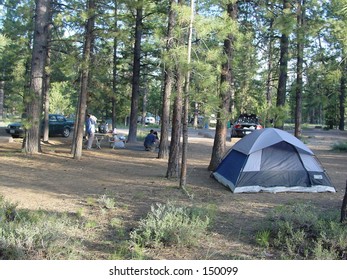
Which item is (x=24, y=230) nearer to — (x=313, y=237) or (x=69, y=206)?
(x=69, y=206)

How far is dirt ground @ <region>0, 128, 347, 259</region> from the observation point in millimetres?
5410

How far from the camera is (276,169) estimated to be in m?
9.41

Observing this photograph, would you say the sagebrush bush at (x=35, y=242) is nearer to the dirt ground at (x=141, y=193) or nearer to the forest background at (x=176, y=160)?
the forest background at (x=176, y=160)

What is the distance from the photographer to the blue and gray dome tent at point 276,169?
9.23 meters

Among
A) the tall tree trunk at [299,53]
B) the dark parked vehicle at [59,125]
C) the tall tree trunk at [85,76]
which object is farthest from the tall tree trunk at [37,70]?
the dark parked vehicle at [59,125]

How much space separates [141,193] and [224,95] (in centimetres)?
383

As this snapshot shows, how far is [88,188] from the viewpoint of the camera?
9047mm

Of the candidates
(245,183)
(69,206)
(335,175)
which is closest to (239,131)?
(335,175)

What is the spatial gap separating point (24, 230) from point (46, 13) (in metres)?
11.3

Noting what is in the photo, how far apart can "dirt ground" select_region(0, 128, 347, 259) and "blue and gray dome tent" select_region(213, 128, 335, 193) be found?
27 centimetres

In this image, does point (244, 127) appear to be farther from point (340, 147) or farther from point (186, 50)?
point (186, 50)

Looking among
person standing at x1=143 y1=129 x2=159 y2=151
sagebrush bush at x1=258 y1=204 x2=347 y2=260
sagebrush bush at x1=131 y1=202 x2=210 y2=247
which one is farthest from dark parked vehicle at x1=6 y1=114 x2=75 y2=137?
sagebrush bush at x1=258 y1=204 x2=347 y2=260

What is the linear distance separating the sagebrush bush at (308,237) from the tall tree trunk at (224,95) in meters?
4.00

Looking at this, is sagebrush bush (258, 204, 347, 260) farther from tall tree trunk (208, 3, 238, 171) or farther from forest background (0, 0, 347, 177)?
tall tree trunk (208, 3, 238, 171)
